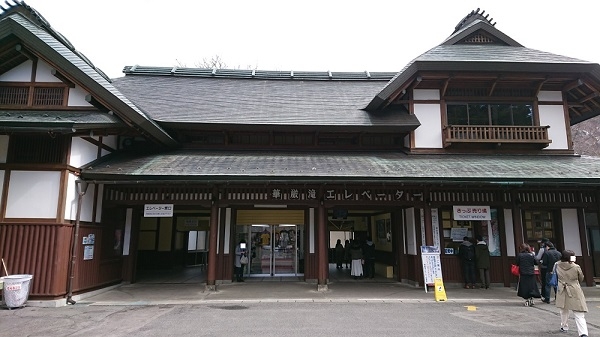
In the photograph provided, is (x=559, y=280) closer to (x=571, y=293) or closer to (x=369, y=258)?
(x=571, y=293)

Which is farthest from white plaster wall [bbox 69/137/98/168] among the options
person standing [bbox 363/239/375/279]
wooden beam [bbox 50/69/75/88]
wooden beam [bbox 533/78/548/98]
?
wooden beam [bbox 533/78/548/98]

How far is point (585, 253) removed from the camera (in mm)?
12344

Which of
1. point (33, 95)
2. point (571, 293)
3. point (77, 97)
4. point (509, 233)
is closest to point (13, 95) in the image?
point (33, 95)

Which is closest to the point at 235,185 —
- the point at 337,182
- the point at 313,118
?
the point at 337,182

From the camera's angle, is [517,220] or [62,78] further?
[517,220]

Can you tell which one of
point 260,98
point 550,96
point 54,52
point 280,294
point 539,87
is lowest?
point 280,294

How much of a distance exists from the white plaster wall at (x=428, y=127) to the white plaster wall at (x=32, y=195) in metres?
11.3

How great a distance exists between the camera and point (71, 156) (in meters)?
9.67

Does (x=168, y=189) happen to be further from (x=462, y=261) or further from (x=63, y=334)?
(x=462, y=261)

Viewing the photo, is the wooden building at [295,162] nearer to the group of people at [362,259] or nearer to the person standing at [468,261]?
the person standing at [468,261]

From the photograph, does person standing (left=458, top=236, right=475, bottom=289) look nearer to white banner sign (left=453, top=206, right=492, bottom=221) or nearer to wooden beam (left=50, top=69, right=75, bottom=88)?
white banner sign (left=453, top=206, right=492, bottom=221)

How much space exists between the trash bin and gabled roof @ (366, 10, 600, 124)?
1161cm

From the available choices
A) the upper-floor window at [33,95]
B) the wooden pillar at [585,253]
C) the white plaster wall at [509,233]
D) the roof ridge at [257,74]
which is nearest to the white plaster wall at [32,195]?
the upper-floor window at [33,95]

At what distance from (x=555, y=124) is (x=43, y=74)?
56.0ft
